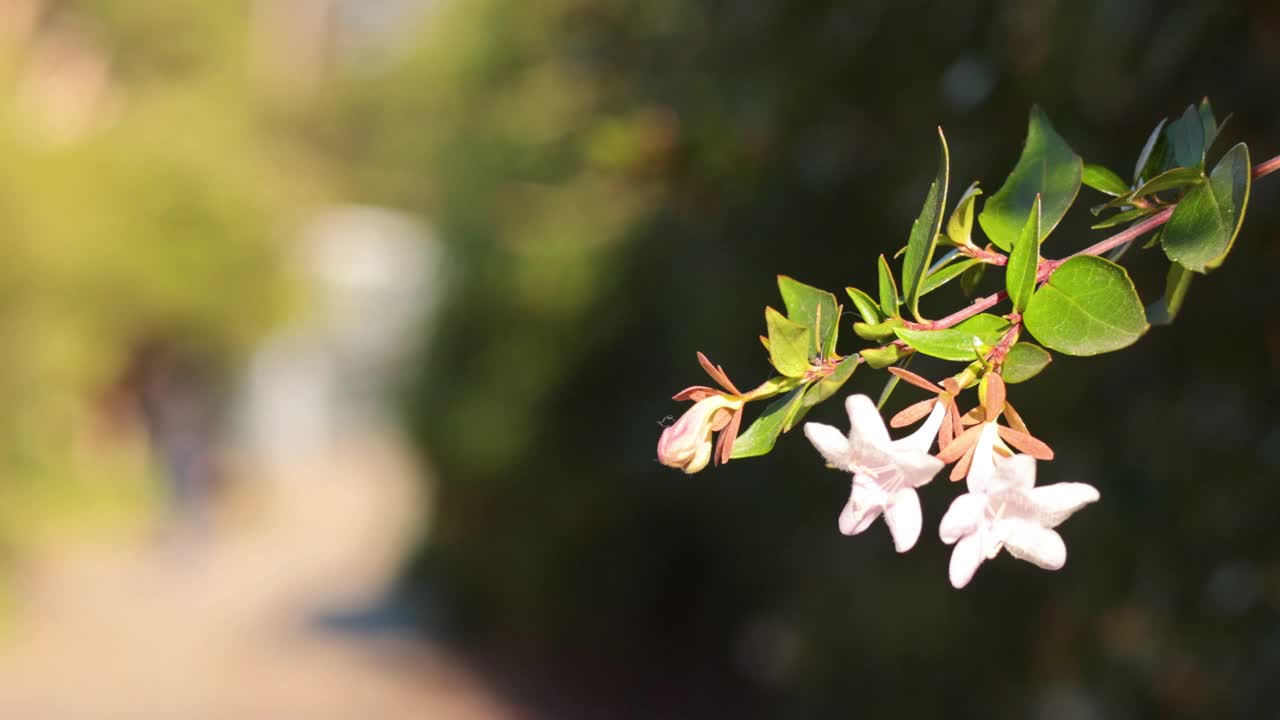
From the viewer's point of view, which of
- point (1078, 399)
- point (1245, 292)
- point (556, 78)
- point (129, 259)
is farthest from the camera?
point (129, 259)

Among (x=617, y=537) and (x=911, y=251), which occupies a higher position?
(x=617, y=537)

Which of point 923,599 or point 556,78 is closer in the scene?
point 923,599

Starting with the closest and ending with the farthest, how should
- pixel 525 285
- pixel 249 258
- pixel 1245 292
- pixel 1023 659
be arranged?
1. pixel 1245 292
2. pixel 1023 659
3. pixel 525 285
4. pixel 249 258

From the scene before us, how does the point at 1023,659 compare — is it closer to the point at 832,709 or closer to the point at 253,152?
the point at 832,709

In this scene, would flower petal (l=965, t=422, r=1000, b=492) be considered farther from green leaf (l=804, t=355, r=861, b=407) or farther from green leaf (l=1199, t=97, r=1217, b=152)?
green leaf (l=1199, t=97, r=1217, b=152)

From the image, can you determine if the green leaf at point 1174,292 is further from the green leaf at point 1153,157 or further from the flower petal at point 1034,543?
the flower petal at point 1034,543

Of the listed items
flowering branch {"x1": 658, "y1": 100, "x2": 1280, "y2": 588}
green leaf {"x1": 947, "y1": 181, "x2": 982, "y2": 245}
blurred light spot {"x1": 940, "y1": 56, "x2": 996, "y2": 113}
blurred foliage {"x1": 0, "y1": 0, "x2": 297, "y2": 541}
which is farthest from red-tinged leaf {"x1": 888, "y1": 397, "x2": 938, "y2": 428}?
blurred foliage {"x1": 0, "y1": 0, "x2": 297, "y2": 541}

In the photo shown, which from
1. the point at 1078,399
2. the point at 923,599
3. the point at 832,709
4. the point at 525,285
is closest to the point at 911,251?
the point at 1078,399
